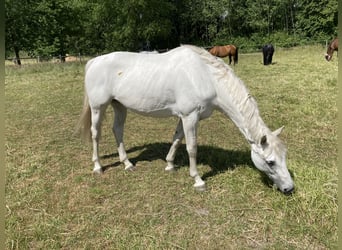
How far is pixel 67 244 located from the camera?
2838mm

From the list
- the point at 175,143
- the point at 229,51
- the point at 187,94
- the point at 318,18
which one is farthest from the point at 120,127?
the point at 318,18

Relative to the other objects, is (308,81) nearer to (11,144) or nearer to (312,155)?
(312,155)

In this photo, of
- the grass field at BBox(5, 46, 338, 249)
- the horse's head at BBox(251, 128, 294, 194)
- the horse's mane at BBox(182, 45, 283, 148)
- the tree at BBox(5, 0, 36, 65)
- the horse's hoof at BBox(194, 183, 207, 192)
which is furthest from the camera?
the tree at BBox(5, 0, 36, 65)

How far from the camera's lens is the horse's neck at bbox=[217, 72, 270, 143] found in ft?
11.0

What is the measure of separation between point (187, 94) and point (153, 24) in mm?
31762

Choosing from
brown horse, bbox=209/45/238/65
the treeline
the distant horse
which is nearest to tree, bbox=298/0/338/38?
the treeline

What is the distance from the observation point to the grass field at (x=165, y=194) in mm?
2896

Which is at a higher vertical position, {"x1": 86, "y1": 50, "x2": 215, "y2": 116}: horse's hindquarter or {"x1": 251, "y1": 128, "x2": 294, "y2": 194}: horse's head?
{"x1": 86, "y1": 50, "x2": 215, "y2": 116}: horse's hindquarter

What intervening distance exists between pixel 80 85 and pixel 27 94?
2.10 m

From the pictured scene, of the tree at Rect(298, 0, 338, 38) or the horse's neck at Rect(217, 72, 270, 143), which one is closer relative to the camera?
the horse's neck at Rect(217, 72, 270, 143)

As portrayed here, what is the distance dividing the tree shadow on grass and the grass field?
17mm

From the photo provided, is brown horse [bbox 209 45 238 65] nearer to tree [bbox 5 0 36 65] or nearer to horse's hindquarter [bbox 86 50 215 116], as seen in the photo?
horse's hindquarter [bbox 86 50 215 116]

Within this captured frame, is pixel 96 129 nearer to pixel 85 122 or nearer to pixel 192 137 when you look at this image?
pixel 85 122

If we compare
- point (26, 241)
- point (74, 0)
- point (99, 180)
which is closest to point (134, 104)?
point (99, 180)
